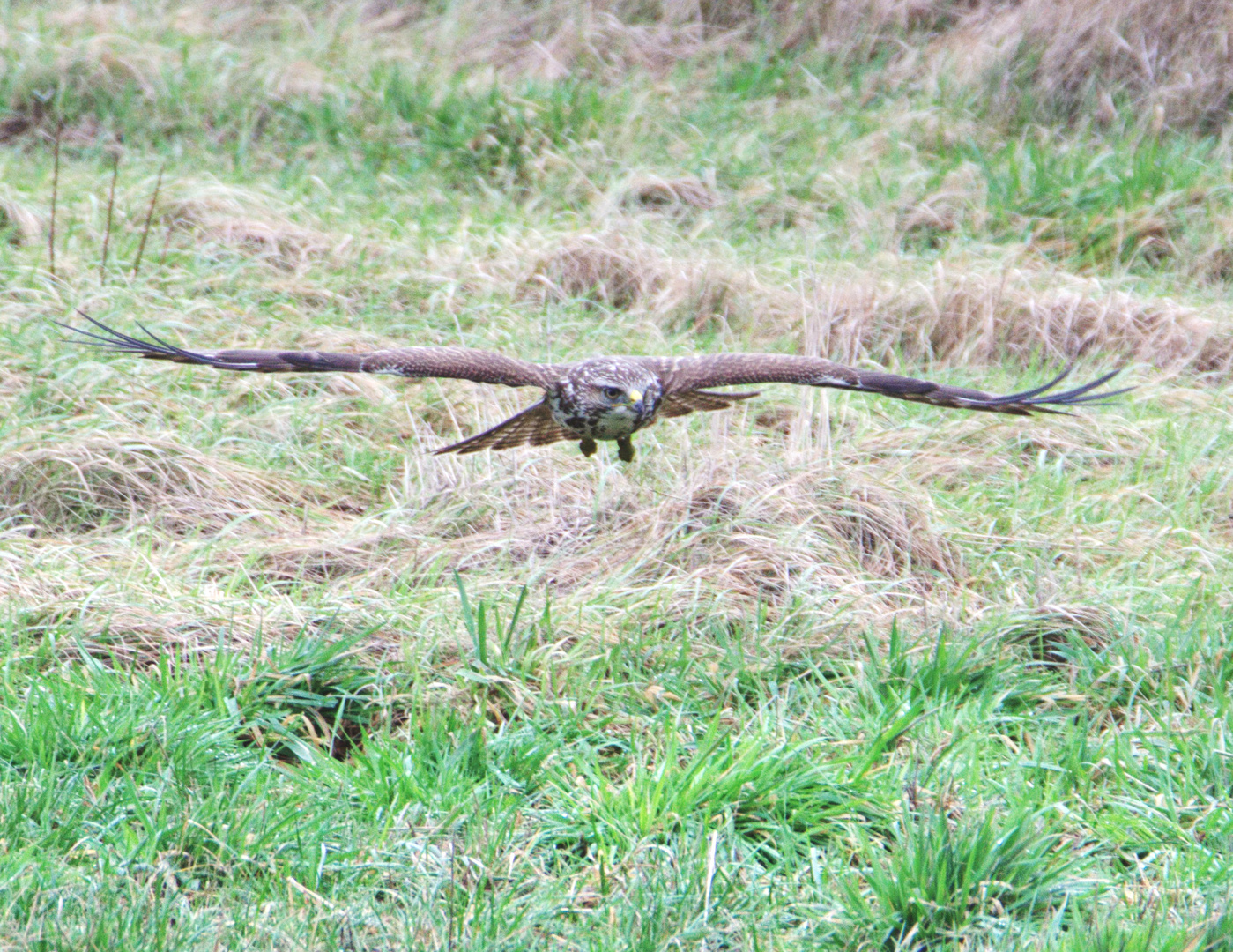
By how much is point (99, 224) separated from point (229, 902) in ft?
14.6

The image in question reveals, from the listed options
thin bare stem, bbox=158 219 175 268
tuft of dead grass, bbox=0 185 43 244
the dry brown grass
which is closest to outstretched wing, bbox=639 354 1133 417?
the dry brown grass

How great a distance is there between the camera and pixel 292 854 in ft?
9.99

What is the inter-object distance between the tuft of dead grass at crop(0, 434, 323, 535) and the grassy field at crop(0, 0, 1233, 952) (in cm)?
2

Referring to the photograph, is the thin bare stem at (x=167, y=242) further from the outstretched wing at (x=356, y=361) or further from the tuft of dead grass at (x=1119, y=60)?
the tuft of dead grass at (x=1119, y=60)

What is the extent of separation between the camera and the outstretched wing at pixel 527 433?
14.1ft

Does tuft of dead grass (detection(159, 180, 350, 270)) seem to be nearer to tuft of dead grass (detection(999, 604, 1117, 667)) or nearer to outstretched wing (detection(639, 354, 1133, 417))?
outstretched wing (detection(639, 354, 1133, 417))

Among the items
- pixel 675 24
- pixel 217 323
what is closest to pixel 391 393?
pixel 217 323

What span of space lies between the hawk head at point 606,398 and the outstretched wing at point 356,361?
144 millimetres

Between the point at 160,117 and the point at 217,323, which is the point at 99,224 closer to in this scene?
the point at 217,323

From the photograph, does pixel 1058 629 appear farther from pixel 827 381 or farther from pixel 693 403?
pixel 693 403

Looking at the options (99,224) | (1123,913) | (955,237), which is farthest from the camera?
(955,237)

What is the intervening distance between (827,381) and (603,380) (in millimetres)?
636

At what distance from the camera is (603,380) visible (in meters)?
4.11

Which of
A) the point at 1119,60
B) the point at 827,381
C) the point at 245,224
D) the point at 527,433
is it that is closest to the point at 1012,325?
the point at 827,381
